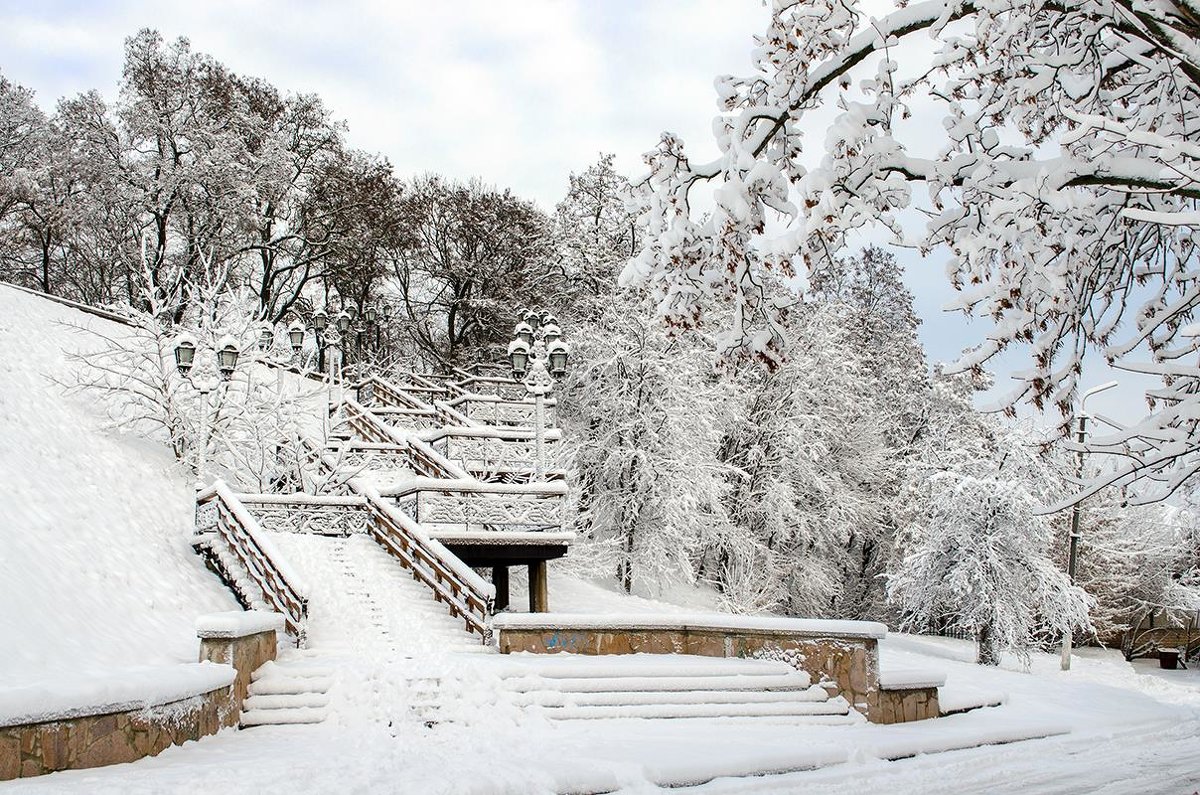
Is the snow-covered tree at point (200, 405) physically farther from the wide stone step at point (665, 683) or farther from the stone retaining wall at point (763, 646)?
the wide stone step at point (665, 683)

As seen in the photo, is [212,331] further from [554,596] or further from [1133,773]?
[1133,773]

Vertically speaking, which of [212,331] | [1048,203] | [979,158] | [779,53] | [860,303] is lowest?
[1048,203]

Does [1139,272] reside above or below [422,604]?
above

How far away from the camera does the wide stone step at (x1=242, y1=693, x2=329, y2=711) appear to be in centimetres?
1084

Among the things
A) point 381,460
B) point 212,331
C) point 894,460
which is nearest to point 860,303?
point 894,460

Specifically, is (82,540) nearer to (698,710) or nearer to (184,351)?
(184,351)

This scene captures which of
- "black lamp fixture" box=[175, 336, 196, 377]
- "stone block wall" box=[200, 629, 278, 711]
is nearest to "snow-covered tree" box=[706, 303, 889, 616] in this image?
"black lamp fixture" box=[175, 336, 196, 377]

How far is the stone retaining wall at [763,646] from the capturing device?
12.7m

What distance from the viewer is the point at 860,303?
4150 centimetres

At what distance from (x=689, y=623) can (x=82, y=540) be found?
9415mm

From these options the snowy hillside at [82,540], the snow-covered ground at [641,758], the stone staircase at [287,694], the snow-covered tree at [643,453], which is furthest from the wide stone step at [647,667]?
the snow-covered tree at [643,453]

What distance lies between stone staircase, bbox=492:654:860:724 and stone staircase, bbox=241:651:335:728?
2.16 metres

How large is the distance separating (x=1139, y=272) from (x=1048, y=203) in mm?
2592

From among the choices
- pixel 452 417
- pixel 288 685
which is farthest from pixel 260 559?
pixel 452 417
